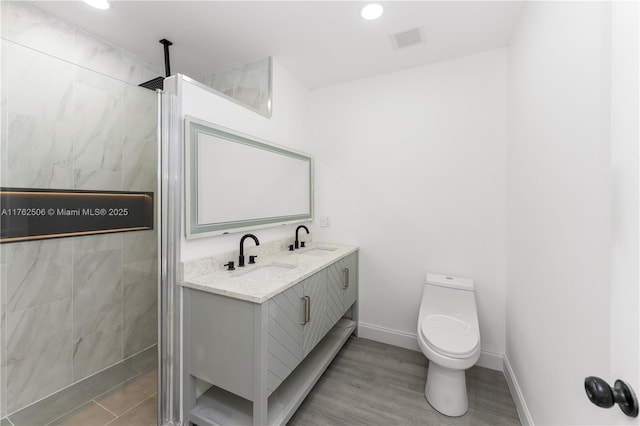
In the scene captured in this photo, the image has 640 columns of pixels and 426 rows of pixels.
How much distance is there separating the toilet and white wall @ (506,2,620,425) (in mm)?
318

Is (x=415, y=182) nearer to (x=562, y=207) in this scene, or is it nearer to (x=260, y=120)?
(x=562, y=207)

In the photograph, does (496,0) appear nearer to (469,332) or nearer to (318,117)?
(318,117)

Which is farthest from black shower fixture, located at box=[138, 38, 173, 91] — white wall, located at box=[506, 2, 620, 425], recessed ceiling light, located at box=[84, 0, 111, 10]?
white wall, located at box=[506, 2, 620, 425]

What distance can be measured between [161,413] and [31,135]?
175 centimetres

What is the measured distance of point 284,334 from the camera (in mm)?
1458

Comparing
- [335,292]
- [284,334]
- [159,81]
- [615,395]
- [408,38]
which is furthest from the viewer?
[335,292]

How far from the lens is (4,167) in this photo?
1374 millimetres

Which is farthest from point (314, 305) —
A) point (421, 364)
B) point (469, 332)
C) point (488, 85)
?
point (488, 85)

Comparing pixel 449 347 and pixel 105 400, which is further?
pixel 105 400

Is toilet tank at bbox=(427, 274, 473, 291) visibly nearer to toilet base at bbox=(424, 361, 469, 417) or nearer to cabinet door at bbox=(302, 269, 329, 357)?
toilet base at bbox=(424, 361, 469, 417)

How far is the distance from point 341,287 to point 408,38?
6.76ft

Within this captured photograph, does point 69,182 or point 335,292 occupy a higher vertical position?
point 69,182

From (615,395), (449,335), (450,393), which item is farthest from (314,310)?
(615,395)

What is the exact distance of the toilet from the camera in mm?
1509
